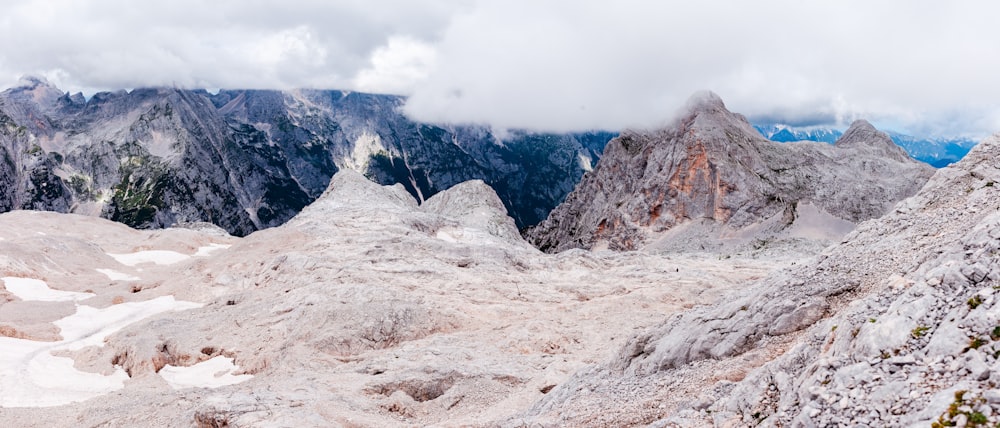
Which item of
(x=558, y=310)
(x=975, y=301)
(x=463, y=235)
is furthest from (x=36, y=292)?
(x=975, y=301)

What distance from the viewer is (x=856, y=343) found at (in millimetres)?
13859

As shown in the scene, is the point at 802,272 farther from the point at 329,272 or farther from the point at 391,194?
the point at 391,194

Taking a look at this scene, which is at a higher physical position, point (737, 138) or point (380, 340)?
point (737, 138)

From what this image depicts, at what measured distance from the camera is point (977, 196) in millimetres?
22094

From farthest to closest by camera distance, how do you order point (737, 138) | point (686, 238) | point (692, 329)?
point (737, 138), point (686, 238), point (692, 329)

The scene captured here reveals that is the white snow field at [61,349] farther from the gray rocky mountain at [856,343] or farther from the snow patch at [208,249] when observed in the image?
the gray rocky mountain at [856,343]

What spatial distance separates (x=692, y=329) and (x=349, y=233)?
262ft

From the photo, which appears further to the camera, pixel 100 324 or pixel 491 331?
pixel 100 324

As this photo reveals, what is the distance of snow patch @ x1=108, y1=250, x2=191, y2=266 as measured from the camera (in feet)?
338

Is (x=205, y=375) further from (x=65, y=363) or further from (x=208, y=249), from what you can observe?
(x=208, y=249)

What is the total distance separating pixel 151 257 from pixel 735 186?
11325cm

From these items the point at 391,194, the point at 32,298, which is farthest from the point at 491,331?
the point at 391,194

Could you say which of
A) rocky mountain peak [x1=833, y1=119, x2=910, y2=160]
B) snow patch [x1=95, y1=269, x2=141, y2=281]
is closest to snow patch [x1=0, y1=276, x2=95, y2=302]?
snow patch [x1=95, y1=269, x2=141, y2=281]

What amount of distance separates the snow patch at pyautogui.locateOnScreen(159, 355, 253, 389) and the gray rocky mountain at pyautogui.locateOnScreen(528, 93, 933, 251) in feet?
304
